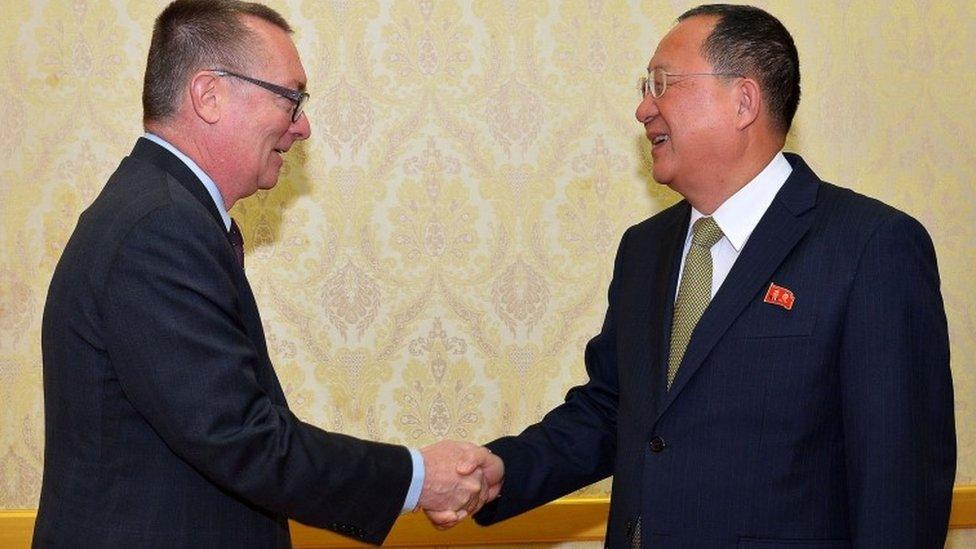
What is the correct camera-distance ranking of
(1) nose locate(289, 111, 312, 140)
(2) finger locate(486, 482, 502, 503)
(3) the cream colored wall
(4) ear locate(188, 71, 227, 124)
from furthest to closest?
(3) the cream colored wall, (2) finger locate(486, 482, 502, 503), (1) nose locate(289, 111, 312, 140), (4) ear locate(188, 71, 227, 124)

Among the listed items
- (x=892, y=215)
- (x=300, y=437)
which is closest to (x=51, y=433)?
(x=300, y=437)

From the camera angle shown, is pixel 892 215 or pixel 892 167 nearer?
pixel 892 215

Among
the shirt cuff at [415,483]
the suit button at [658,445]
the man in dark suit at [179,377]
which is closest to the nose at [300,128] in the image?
the man in dark suit at [179,377]

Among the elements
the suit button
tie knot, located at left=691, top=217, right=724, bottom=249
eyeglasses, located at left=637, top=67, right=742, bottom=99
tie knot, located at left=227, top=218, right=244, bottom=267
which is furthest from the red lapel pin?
tie knot, located at left=227, top=218, right=244, bottom=267

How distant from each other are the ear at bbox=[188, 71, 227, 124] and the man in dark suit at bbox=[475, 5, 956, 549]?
0.97m

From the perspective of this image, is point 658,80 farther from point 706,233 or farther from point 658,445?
point 658,445

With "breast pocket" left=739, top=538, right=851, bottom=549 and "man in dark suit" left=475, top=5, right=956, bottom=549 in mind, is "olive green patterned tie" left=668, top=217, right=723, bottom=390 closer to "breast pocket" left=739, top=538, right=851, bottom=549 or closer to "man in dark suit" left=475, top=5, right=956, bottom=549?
"man in dark suit" left=475, top=5, right=956, bottom=549

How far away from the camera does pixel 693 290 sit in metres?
2.46

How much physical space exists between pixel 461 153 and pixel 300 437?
1293 mm

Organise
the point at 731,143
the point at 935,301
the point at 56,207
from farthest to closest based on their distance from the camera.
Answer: the point at 56,207 < the point at 731,143 < the point at 935,301

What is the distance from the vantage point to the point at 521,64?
338cm

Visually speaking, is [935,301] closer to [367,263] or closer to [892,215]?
[892,215]

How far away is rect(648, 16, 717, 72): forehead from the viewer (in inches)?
102

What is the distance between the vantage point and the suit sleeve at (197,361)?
6.91 feet
